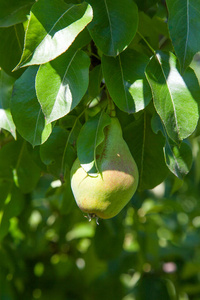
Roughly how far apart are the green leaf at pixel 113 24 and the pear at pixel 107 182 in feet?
0.56

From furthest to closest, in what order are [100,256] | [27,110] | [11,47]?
[100,256] → [11,47] → [27,110]

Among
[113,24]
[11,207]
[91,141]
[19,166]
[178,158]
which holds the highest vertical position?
[113,24]

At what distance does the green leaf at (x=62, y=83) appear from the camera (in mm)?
825

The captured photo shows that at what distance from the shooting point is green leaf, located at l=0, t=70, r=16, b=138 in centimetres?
103

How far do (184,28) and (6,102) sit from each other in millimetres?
425

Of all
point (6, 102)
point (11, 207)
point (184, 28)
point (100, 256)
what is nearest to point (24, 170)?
point (11, 207)

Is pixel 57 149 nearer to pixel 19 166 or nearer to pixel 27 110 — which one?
pixel 27 110

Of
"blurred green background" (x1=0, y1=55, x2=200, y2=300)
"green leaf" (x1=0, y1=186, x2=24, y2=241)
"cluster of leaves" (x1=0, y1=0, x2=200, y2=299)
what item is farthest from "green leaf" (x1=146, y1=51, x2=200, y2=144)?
"blurred green background" (x1=0, y1=55, x2=200, y2=300)

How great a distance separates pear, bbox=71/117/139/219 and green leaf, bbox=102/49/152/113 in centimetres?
8

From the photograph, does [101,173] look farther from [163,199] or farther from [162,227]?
[162,227]

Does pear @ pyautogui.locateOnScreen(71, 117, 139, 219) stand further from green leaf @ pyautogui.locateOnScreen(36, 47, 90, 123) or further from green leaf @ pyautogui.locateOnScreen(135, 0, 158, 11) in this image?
green leaf @ pyautogui.locateOnScreen(135, 0, 158, 11)

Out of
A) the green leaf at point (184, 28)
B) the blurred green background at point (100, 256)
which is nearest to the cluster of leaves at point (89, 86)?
the green leaf at point (184, 28)

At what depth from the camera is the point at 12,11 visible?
38.7 inches

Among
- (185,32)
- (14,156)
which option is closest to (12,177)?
(14,156)
